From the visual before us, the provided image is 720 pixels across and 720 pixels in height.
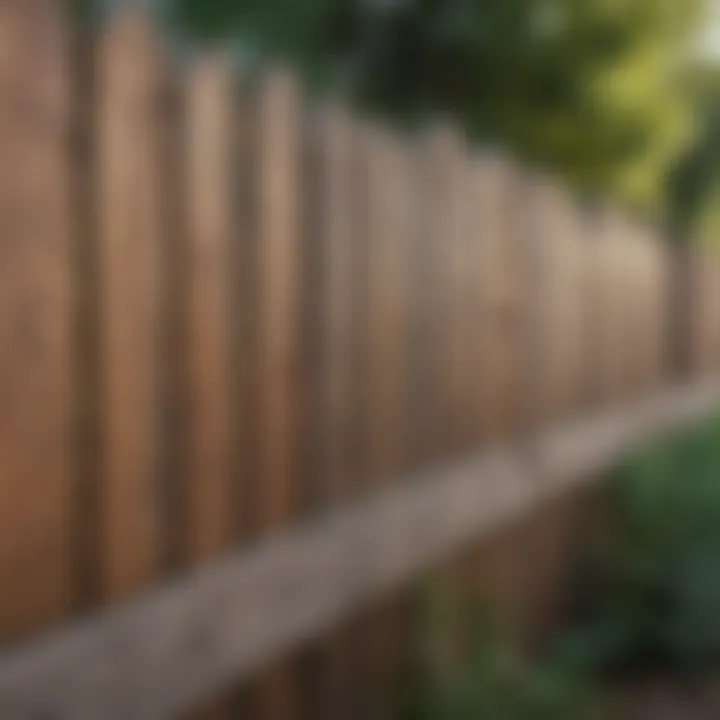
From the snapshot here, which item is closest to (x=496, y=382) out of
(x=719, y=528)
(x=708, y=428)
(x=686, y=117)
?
(x=719, y=528)

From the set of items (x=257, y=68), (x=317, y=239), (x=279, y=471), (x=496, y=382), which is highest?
(x=257, y=68)

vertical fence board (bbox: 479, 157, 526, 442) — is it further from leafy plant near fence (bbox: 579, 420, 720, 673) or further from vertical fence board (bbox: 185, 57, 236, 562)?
vertical fence board (bbox: 185, 57, 236, 562)

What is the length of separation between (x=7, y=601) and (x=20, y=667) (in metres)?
0.10

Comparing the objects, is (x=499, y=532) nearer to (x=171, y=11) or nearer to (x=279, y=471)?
(x=279, y=471)

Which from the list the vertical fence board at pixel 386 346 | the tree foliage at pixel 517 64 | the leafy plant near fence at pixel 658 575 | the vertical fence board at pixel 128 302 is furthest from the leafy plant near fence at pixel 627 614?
the tree foliage at pixel 517 64

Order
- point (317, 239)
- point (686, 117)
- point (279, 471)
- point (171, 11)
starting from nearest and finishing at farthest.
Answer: point (279, 471), point (317, 239), point (171, 11), point (686, 117)

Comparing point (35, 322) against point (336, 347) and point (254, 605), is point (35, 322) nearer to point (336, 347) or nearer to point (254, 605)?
point (254, 605)

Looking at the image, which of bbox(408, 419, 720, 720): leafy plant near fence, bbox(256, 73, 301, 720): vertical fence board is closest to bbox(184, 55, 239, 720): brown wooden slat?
bbox(256, 73, 301, 720): vertical fence board

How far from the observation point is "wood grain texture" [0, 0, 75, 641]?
6.84ft

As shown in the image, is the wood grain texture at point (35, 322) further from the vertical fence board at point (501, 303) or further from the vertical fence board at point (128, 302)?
the vertical fence board at point (501, 303)

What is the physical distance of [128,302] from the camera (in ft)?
7.97

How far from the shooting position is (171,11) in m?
5.08

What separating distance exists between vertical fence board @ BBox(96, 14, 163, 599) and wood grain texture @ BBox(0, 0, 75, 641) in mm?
110

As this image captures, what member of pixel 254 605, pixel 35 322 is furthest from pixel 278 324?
pixel 35 322
